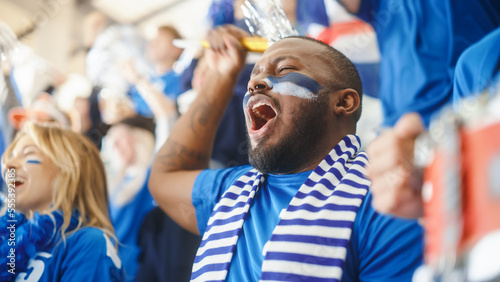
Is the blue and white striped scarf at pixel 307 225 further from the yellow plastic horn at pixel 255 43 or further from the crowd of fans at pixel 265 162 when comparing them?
the yellow plastic horn at pixel 255 43

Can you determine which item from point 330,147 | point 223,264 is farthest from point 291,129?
point 223,264

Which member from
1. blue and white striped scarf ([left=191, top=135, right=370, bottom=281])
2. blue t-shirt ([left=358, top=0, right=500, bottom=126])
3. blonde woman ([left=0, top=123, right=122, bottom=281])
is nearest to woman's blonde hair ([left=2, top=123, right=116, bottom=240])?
blonde woman ([left=0, top=123, right=122, bottom=281])

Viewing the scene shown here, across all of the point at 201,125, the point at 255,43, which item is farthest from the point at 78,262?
the point at 255,43

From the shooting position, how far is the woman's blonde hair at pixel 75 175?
4.43ft

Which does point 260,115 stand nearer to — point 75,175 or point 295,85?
point 295,85

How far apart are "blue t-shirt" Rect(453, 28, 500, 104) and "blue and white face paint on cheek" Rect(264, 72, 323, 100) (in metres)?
→ 0.28

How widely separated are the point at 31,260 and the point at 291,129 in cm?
66

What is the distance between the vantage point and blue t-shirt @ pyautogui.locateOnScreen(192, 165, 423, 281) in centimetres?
81

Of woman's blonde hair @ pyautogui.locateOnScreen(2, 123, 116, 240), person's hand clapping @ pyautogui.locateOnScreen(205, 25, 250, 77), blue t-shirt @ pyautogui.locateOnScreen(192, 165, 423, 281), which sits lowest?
woman's blonde hair @ pyautogui.locateOnScreen(2, 123, 116, 240)

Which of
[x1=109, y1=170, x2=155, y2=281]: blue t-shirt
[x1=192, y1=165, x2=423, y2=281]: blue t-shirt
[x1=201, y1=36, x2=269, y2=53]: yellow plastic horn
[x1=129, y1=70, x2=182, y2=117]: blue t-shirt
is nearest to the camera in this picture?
[x1=192, y1=165, x2=423, y2=281]: blue t-shirt

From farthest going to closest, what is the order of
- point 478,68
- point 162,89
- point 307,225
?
point 162,89 < point 478,68 < point 307,225

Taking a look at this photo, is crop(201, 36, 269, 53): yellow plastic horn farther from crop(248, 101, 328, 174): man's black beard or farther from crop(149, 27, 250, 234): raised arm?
crop(248, 101, 328, 174): man's black beard

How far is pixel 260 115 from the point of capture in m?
1.12

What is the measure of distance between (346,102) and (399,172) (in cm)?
57
